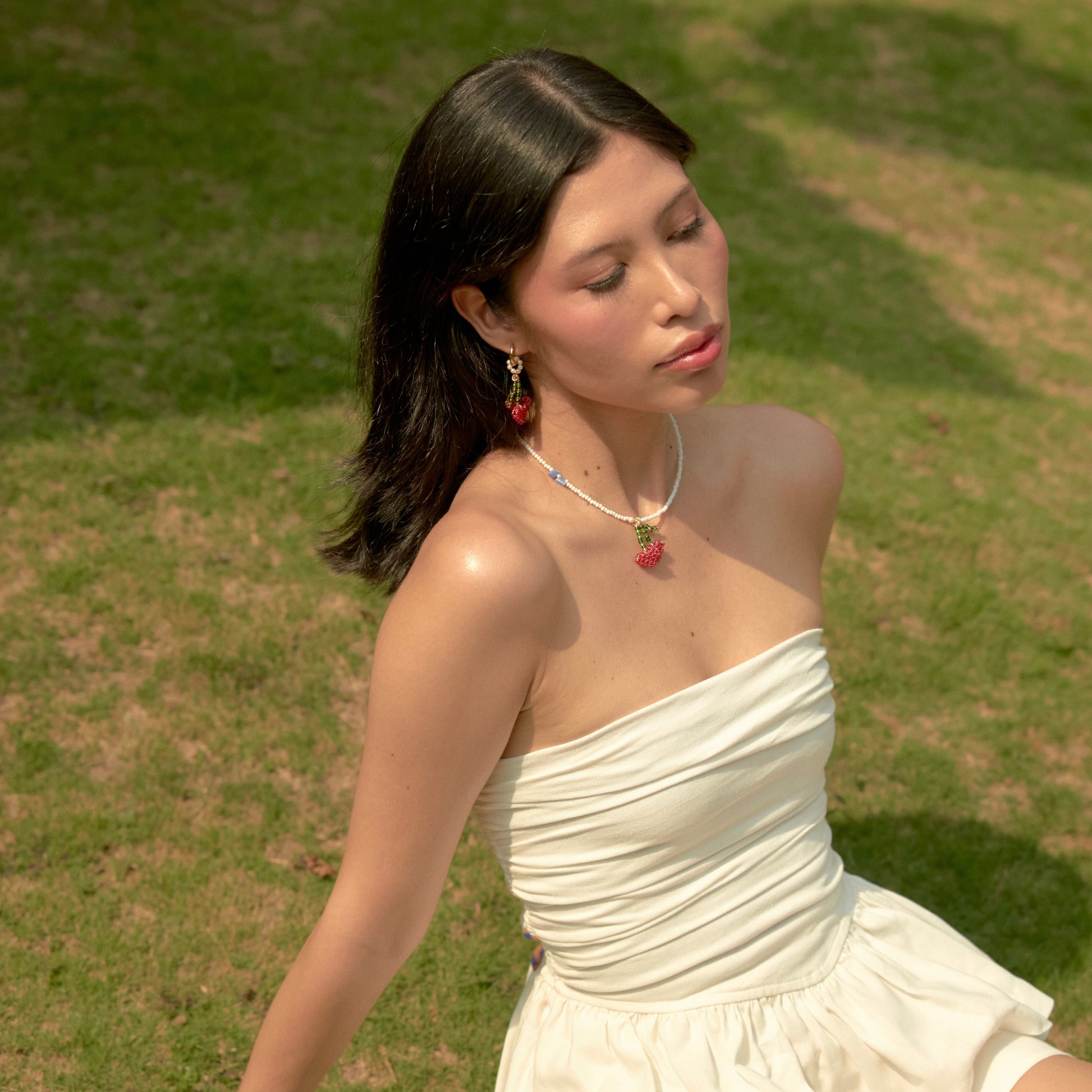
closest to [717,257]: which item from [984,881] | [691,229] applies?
[691,229]

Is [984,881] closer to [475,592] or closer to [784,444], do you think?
[784,444]

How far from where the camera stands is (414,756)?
6.05 feet

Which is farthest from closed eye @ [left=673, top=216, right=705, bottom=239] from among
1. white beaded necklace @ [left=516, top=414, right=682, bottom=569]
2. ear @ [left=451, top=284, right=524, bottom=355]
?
white beaded necklace @ [left=516, top=414, right=682, bottom=569]

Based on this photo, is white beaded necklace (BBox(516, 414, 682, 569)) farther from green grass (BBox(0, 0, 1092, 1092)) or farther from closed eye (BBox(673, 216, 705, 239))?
green grass (BBox(0, 0, 1092, 1092))

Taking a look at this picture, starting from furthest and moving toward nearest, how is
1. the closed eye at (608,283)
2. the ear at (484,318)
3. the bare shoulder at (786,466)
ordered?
1. the bare shoulder at (786,466)
2. the ear at (484,318)
3. the closed eye at (608,283)

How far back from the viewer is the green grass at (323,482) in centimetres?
315

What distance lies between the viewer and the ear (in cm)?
205

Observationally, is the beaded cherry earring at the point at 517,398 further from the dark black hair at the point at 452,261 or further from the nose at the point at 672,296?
the nose at the point at 672,296

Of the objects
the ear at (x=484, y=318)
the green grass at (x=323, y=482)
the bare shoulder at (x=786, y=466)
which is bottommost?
the green grass at (x=323, y=482)

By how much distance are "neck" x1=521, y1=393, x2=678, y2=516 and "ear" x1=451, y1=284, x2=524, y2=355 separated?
141mm

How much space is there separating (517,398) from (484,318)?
167mm

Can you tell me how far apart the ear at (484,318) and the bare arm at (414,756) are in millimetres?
352

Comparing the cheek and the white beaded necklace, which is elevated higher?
the cheek

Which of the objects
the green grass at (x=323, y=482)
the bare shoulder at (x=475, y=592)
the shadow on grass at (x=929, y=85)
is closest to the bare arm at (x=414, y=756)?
the bare shoulder at (x=475, y=592)
